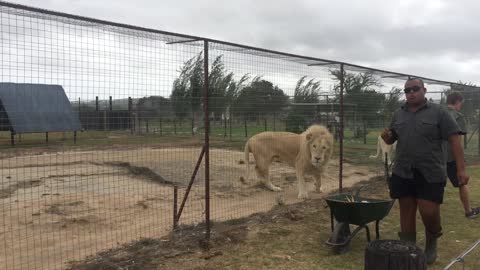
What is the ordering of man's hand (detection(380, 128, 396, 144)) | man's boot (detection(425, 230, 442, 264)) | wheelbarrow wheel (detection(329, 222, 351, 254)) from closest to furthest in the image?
man's boot (detection(425, 230, 442, 264)), man's hand (detection(380, 128, 396, 144)), wheelbarrow wheel (detection(329, 222, 351, 254))

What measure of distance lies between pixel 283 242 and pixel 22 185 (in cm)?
588

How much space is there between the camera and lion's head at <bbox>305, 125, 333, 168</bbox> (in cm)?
843

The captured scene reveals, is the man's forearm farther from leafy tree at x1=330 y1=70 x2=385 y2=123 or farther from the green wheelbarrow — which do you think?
leafy tree at x1=330 y1=70 x2=385 y2=123

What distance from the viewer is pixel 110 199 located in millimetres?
7910

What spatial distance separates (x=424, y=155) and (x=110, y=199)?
17.0 feet

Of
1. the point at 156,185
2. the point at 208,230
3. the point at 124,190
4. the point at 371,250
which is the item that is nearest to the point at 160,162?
the point at 156,185

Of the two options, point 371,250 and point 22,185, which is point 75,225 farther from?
point 371,250

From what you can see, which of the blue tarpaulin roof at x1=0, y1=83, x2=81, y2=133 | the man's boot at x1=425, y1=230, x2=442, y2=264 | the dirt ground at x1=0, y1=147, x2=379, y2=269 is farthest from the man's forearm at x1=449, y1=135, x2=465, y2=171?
the blue tarpaulin roof at x1=0, y1=83, x2=81, y2=133

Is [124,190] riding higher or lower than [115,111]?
lower

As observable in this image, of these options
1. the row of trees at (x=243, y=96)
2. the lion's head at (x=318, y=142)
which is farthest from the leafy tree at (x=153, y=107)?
the lion's head at (x=318, y=142)

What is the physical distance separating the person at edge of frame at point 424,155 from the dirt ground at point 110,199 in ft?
9.46

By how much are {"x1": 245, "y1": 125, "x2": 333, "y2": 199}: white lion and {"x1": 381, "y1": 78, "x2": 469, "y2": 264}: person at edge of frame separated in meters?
3.24

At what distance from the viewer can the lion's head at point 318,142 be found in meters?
8.43

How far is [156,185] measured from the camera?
9.53m
